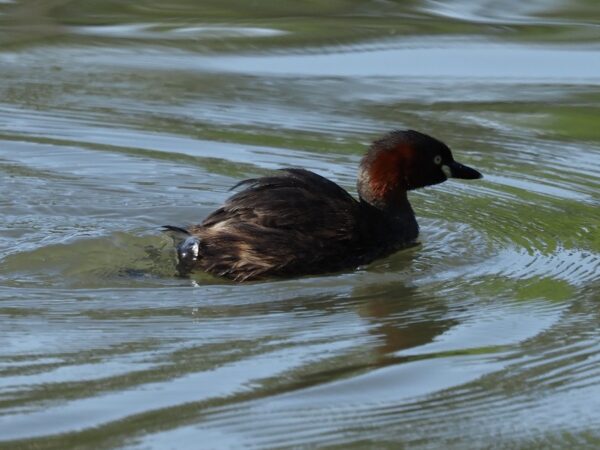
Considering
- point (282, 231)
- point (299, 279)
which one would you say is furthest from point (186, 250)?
point (299, 279)

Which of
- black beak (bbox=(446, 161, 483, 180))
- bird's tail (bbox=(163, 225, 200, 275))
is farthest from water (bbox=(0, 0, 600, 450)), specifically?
black beak (bbox=(446, 161, 483, 180))

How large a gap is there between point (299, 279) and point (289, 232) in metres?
0.31

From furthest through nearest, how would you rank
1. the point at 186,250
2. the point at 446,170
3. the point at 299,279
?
the point at 446,170, the point at 186,250, the point at 299,279

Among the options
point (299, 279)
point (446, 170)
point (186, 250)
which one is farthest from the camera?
point (446, 170)

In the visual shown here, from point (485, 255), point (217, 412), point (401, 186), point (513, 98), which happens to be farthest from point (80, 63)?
point (217, 412)

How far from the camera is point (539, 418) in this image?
523 centimetres

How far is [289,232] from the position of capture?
291 inches

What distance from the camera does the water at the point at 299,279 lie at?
17.2ft

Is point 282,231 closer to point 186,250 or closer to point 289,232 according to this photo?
point 289,232

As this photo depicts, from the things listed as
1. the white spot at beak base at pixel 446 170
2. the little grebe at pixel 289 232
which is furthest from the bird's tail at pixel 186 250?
the white spot at beak base at pixel 446 170

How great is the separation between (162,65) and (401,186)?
3811 millimetres

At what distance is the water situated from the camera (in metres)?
5.25

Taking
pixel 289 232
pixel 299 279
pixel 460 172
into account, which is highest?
pixel 460 172

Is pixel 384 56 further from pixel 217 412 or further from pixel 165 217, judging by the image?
pixel 217 412
